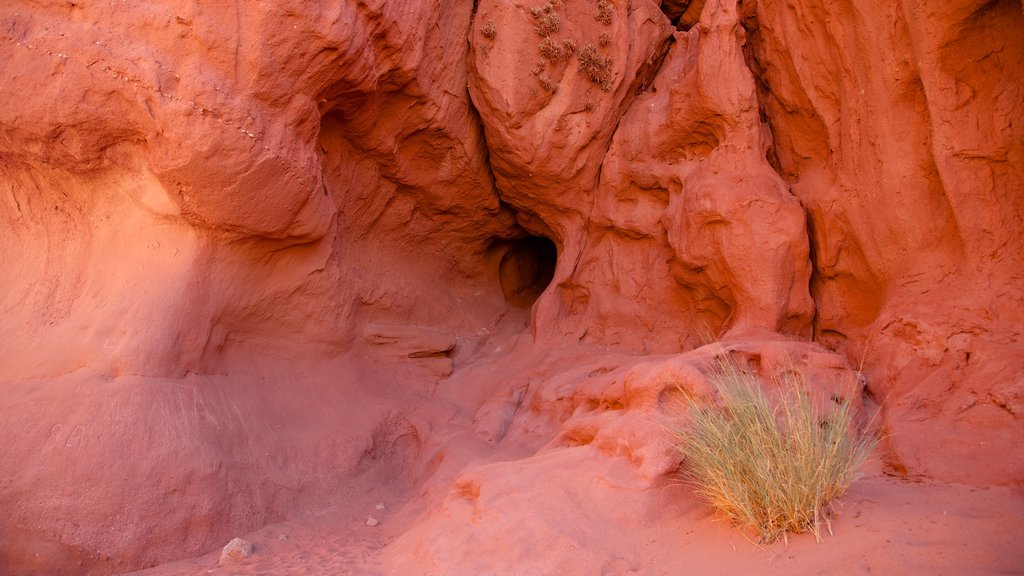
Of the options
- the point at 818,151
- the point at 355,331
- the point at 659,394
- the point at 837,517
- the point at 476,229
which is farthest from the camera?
the point at 476,229

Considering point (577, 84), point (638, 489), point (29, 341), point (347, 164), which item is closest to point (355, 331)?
point (347, 164)

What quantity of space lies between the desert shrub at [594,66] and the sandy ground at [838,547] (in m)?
4.54

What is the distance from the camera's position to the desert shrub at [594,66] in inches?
280

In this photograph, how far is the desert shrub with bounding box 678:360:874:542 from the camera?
10.7 feet

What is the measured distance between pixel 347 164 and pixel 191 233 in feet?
6.19

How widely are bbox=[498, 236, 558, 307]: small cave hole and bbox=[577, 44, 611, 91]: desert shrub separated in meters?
2.57

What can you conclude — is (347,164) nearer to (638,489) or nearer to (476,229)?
(476,229)

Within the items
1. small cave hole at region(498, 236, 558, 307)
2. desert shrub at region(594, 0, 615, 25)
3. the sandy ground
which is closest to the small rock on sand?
the sandy ground

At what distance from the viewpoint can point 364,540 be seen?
4.93 m

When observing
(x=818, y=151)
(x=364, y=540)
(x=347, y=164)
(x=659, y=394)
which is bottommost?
(x=364, y=540)

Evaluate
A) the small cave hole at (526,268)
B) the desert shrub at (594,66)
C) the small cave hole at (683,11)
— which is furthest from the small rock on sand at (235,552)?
the small cave hole at (683,11)

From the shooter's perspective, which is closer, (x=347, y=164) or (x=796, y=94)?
(x=796, y=94)

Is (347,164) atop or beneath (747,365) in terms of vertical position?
atop

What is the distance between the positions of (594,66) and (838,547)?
529 cm
